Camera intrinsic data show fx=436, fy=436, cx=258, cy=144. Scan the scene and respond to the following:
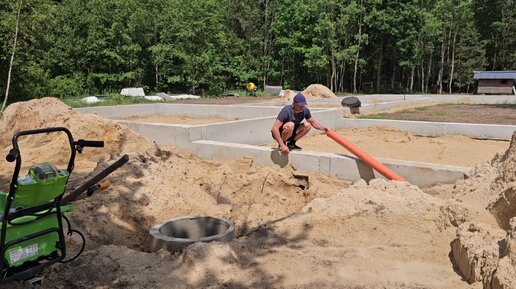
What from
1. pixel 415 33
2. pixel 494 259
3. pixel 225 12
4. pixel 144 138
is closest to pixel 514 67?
pixel 415 33

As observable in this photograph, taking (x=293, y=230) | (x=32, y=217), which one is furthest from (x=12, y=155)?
(x=293, y=230)

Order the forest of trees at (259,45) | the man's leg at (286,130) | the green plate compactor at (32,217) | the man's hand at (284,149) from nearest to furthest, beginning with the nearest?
1. the green plate compactor at (32,217)
2. the man's hand at (284,149)
3. the man's leg at (286,130)
4. the forest of trees at (259,45)

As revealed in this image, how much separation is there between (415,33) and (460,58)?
5162 millimetres

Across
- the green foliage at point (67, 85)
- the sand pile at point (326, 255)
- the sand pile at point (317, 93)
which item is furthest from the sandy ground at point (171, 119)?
the green foliage at point (67, 85)

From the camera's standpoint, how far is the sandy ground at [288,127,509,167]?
23.3 feet

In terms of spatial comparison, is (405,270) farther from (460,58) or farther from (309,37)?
(460,58)

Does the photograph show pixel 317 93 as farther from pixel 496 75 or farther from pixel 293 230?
pixel 293 230

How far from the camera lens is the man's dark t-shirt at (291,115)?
21.6ft

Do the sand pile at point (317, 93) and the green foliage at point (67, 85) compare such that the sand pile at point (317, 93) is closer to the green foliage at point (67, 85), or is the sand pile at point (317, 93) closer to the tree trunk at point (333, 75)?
the tree trunk at point (333, 75)

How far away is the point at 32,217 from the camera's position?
266 centimetres

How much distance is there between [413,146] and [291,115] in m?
2.93

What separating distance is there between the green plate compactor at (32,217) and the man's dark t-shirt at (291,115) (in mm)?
3982

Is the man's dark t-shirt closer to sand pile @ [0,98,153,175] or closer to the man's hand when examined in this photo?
the man's hand

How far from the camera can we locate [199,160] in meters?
6.79
